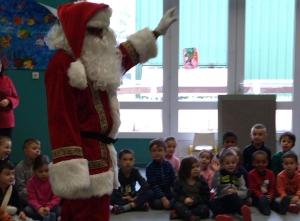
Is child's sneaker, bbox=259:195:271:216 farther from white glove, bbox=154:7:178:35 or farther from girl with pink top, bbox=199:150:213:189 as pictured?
white glove, bbox=154:7:178:35

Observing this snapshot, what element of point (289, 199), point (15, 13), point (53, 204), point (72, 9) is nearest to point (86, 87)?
point (72, 9)

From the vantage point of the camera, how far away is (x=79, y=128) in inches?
78.3

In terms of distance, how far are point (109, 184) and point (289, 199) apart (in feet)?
7.19

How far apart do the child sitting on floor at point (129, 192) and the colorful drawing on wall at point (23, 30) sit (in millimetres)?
1811

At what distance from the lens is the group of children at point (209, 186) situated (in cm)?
373

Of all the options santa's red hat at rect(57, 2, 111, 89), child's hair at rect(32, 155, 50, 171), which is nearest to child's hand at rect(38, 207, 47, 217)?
child's hair at rect(32, 155, 50, 171)

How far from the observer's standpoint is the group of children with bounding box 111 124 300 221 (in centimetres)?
373

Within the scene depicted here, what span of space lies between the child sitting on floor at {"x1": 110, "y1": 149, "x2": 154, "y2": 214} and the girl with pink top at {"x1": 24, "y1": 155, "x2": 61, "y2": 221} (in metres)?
0.53

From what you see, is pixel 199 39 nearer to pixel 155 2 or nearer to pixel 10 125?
pixel 155 2

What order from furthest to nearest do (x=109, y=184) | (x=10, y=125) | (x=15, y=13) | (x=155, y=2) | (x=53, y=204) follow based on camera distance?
(x=155, y=2)
(x=15, y=13)
(x=10, y=125)
(x=53, y=204)
(x=109, y=184)

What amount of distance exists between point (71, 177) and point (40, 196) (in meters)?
1.85

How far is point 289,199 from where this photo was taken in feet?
12.3

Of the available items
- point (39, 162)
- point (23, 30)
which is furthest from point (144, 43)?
point (23, 30)

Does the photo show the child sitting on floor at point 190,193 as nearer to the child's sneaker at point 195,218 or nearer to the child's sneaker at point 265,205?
the child's sneaker at point 195,218
